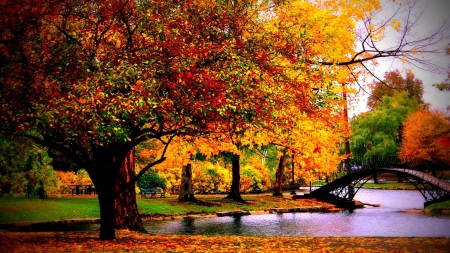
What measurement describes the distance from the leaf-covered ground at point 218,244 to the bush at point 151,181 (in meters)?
25.1

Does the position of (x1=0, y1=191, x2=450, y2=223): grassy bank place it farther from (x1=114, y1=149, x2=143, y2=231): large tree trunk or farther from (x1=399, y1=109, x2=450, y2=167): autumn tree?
(x1=399, y1=109, x2=450, y2=167): autumn tree

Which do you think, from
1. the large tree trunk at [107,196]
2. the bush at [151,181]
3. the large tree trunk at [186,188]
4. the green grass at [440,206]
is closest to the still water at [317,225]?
the green grass at [440,206]

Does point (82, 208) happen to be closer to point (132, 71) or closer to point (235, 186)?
point (235, 186)

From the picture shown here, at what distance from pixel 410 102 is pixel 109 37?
2337 inches

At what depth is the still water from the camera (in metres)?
19.1

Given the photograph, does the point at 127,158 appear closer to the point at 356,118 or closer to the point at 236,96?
the point at 236,96

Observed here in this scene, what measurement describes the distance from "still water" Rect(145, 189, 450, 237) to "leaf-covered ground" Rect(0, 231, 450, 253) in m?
5.63

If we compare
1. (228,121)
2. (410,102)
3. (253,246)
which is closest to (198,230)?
(253,246)

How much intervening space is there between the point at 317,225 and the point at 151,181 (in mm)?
19482

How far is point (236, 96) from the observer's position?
34.2 ft

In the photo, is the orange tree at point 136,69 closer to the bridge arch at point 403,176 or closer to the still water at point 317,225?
the still water at point 317,225

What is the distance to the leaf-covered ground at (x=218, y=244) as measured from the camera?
10578 mm

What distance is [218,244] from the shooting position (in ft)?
39.4

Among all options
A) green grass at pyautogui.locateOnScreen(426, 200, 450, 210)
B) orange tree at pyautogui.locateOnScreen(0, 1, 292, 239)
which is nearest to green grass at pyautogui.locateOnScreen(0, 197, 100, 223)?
orange tree at pyautogui.locateOnScreen(0, 1, 292, 239)
